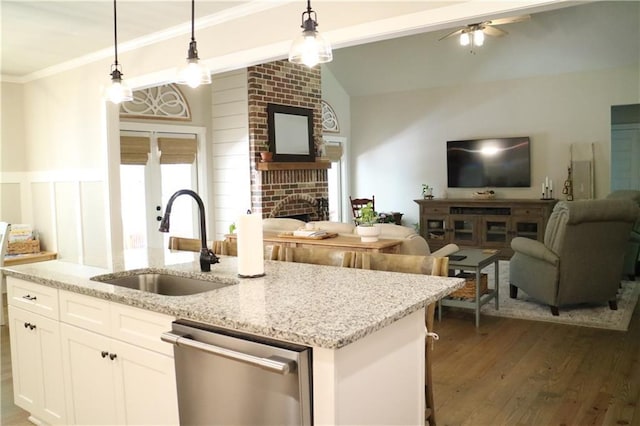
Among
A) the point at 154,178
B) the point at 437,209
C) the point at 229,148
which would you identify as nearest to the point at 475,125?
the point at 437,209

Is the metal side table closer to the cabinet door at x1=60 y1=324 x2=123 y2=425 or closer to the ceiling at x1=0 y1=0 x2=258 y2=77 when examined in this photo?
the ceiling at x1=0 y1=0 x2=258 y2=77

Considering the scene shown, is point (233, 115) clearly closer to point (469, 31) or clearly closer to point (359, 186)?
point (469, 31)

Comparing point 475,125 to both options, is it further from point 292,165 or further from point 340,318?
point 340,318

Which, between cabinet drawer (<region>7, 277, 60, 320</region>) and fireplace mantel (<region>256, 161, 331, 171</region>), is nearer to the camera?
cabinet drawer (<region>7, 277, 60, 320</region>)

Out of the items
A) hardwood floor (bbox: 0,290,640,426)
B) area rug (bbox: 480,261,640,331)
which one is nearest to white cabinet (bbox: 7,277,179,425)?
hardwood floor (bbox: 0,290,640,426)

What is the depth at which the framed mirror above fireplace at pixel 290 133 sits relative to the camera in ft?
22.1

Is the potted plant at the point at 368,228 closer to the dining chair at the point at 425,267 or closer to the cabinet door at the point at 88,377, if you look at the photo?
the dining chair at the point at 425,267

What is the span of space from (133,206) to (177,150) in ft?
3.02

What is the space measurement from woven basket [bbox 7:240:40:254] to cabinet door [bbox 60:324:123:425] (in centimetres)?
366

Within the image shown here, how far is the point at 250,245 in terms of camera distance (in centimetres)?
233

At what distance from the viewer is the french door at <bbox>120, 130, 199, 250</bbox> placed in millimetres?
6164

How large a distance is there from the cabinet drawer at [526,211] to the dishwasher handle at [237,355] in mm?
6889

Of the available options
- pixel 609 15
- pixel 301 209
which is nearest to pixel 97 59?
pixel 301 209

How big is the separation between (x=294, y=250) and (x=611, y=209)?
314 centimetres
